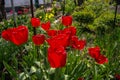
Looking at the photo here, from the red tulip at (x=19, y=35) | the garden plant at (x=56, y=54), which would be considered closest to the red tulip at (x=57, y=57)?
the garden plant at (x=56, y=54)

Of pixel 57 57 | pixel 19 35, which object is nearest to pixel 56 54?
pixel 57 57

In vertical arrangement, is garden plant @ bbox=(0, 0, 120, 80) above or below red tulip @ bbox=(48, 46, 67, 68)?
below

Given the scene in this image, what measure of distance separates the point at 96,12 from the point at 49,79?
7.14m

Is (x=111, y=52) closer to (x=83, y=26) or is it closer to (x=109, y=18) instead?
(x=109, y=18)

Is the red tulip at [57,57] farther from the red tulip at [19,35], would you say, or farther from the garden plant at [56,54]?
the red tulip at [19,35]

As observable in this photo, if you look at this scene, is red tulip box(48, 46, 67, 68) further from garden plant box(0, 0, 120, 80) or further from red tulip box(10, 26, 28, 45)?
red tulip box(10, 26, 28, 45)

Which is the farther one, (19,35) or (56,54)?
(19,35)

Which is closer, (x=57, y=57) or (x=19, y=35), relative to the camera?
(x=57, y=57)

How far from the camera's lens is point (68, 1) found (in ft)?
46.3

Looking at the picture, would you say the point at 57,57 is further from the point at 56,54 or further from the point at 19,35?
the point at 19,35

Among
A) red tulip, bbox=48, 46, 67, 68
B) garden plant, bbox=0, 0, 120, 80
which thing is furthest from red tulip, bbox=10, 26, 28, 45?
red tulip, bbox=48, 46, 67, 68

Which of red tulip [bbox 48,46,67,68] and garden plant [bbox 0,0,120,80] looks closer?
red tulip [bbox 48,46,67,68]

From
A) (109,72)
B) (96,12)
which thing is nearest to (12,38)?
(109,72)

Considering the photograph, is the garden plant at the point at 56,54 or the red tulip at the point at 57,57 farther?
the garden plant at the point at 56,54
